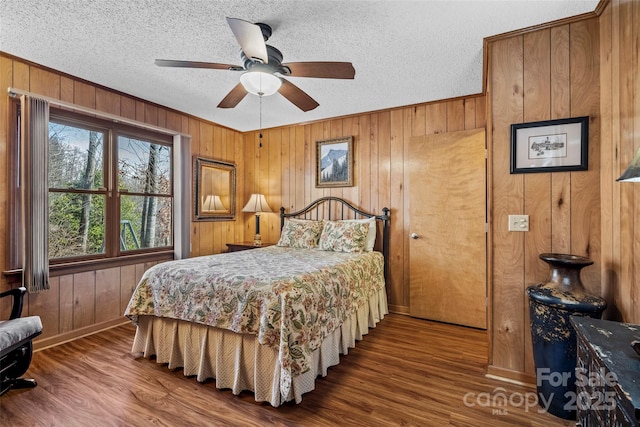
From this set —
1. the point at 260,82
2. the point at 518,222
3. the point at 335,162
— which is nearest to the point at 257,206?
the point at 335,162

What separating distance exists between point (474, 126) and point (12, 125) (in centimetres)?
453

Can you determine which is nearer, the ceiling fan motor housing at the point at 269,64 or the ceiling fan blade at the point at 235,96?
the ceiling fan motor housing at the point at 269,64

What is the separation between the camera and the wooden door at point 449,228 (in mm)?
3223

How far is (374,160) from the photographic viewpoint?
12.9 ft

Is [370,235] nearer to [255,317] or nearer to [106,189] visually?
[255,317]

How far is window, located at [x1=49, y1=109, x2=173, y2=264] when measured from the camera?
2.91 meters

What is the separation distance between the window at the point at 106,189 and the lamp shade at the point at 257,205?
1.07 metres

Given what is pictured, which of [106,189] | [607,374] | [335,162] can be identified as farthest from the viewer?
[335,162]

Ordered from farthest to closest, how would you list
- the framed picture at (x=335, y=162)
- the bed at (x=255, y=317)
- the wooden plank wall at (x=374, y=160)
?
the framed picture at (x=335, y=162), the wooden plank wall at (x=374, y=160), the bed at (x=255, y=317)

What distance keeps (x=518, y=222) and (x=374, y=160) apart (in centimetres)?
206

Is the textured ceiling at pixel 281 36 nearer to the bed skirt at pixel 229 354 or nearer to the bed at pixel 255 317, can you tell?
the bed at pixel 255 317

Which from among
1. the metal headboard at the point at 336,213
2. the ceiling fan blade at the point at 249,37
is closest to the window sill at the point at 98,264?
the metal headboard at the point at 336,213

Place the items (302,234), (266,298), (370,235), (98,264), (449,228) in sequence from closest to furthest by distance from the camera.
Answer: (266,298), (98,264), (449,228), (370,235), (302,234)

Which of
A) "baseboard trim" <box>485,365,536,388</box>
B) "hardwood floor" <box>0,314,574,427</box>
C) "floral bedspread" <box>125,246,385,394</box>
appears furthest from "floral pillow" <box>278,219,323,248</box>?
"baseboard trim" <box>485,365,536,388</box>
